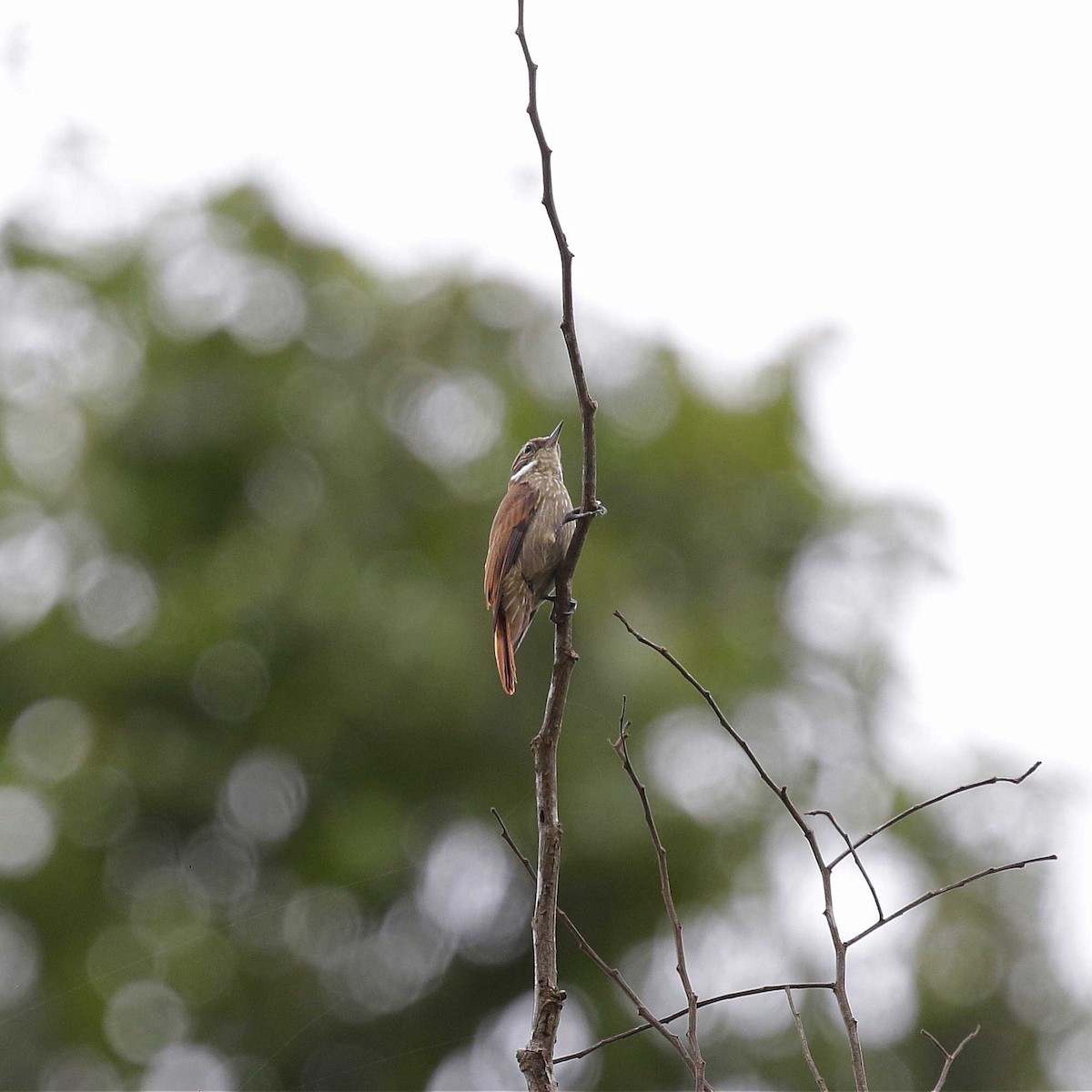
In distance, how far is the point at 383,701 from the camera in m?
6.77

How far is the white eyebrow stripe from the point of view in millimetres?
3854

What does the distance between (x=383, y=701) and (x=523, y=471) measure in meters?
3.20

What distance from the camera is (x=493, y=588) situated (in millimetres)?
3420

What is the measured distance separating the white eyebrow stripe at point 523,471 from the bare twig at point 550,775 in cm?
166

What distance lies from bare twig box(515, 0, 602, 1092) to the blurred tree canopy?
157 inches

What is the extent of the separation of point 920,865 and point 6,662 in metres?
5.73

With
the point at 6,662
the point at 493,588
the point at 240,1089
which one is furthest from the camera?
the point at 6,662

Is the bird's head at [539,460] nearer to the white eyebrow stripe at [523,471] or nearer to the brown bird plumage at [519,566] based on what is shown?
the white eyebrow stripe at [523,471]

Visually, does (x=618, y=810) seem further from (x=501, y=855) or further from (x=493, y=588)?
(x=493, y=588)

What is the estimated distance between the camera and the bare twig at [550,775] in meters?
1.72

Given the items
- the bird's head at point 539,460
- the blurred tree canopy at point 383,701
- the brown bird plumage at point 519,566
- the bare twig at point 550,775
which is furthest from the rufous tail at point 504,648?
the blurred tree canopy at point 383,701

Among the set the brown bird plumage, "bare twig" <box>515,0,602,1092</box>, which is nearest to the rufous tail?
the brown bird plumage

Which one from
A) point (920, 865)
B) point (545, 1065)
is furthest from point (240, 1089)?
point (545, 1065)

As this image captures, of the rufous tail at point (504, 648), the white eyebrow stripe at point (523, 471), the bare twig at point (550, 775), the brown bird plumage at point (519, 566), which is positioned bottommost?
the bare twig at point (550, 775)
